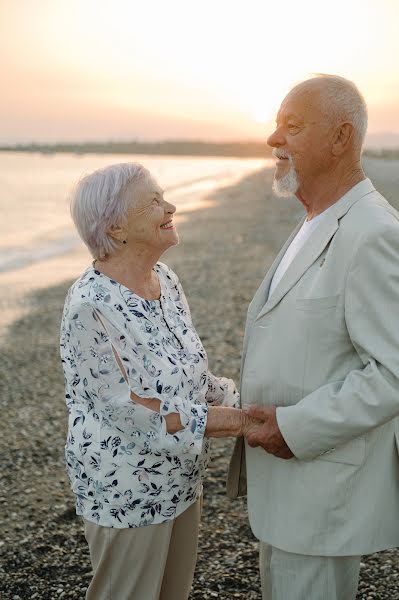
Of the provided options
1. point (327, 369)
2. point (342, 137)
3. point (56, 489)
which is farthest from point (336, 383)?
point (56, 489)

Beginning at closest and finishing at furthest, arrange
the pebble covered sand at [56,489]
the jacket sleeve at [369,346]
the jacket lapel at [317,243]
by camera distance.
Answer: the jacket sleeve at [369,346] → the jacket lapel at [317,243] → the pebble covered sand at [56,489]

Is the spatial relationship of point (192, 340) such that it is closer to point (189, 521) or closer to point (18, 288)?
point (189, 521)

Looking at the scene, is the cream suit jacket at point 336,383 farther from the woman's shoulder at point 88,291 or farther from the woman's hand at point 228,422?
the woman's shoulder at point 88,291

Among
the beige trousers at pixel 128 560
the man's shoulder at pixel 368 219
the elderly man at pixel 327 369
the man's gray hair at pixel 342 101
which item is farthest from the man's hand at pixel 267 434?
the man's gray hair at pixel 342 101

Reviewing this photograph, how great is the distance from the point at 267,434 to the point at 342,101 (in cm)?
129

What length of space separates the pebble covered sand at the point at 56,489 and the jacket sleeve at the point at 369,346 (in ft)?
6.22

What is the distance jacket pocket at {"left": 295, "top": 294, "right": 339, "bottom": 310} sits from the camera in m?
2.46

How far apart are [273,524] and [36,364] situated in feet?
20.6

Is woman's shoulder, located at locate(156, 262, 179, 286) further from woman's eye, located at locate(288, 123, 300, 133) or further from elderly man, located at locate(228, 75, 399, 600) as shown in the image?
woman's eye, located at locate(288, 123, 300, 133)

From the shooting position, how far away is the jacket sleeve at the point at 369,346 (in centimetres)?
235

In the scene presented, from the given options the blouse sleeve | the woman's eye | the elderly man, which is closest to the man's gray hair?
the elderly man

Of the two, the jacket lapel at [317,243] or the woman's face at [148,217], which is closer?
the jacket lapel at [317,243]

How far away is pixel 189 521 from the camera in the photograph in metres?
3.04

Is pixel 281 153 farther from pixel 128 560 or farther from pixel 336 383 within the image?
pixel 128 560
